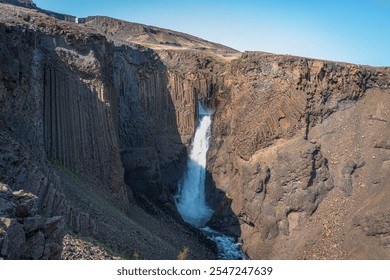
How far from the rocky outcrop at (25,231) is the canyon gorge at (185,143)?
425mm

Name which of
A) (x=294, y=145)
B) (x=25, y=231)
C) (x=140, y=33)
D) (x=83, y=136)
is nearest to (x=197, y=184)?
(x=294, y=145)

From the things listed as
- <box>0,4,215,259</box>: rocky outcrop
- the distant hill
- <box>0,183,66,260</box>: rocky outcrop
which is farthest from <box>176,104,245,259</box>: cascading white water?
the distant hill

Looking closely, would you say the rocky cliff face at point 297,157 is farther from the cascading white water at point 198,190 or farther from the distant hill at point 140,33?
the distant hill at point 140,33

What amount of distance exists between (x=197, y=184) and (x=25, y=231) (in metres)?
23.4

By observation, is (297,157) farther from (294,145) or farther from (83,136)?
(83,136)

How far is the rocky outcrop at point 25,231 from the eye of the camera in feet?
25.1

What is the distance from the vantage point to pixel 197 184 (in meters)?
31.3

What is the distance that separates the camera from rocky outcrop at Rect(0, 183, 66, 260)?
766 cm

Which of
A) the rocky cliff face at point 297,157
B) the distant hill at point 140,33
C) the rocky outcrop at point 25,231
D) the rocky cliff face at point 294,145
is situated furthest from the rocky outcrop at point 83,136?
the distant hill at point 140,33

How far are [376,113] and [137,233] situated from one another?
15.8 m

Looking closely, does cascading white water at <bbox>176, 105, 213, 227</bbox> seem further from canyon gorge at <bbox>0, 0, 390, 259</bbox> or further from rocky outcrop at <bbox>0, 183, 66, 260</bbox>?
rocky outcrop at <bbox>0, 183, 66, 260</bbox>

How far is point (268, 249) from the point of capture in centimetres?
2453

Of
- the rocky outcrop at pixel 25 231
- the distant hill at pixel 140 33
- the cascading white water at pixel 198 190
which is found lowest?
the cascading white water at pixel 198 190

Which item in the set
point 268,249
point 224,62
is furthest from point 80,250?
point 224,62
